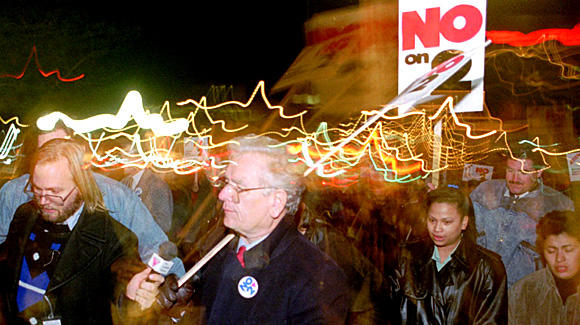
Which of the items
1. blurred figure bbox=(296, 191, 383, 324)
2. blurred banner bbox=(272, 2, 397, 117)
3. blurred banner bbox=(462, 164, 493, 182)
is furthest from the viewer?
blurred banner bbox=(272, 2, 397, 117)

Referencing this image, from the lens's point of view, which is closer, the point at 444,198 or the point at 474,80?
the point at 444,198

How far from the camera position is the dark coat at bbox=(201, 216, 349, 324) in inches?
86.0

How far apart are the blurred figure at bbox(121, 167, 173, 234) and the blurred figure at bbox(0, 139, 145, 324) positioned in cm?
183

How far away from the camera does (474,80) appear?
523cm

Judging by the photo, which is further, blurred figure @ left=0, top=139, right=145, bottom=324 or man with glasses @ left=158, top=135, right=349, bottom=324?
blurred figure @ left=0, top=139, right=145, bottom=324

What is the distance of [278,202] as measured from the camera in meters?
2.55

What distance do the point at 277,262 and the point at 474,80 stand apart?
4.13m

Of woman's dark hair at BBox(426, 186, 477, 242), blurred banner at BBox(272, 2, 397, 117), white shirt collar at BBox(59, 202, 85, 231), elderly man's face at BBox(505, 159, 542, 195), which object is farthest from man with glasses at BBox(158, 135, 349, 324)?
blurred banner at BBox(272, 2, 397, 117)

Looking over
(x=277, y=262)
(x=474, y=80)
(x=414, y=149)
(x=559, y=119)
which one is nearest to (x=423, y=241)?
(x=277, y=262)

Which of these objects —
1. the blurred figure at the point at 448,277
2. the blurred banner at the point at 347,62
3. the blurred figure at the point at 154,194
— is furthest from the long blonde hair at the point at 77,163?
the blurred banner at the point at 347,62

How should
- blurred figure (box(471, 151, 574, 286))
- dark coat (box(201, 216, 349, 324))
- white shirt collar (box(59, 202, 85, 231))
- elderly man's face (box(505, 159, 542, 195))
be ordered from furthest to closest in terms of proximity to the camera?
elderly man's face (box(505, 159, 542, 195)) < blurred figure (box(471, 151, 574, 286)) < white shirt collar (box(59, 202, 85, 231)) < dark coat (box(201, 216, 349, 324))

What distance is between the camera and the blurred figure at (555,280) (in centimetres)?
302

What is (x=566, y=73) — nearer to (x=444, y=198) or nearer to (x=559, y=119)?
(x=559, y=119)

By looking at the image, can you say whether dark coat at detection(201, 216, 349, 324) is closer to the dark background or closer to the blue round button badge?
the blue round button badge
